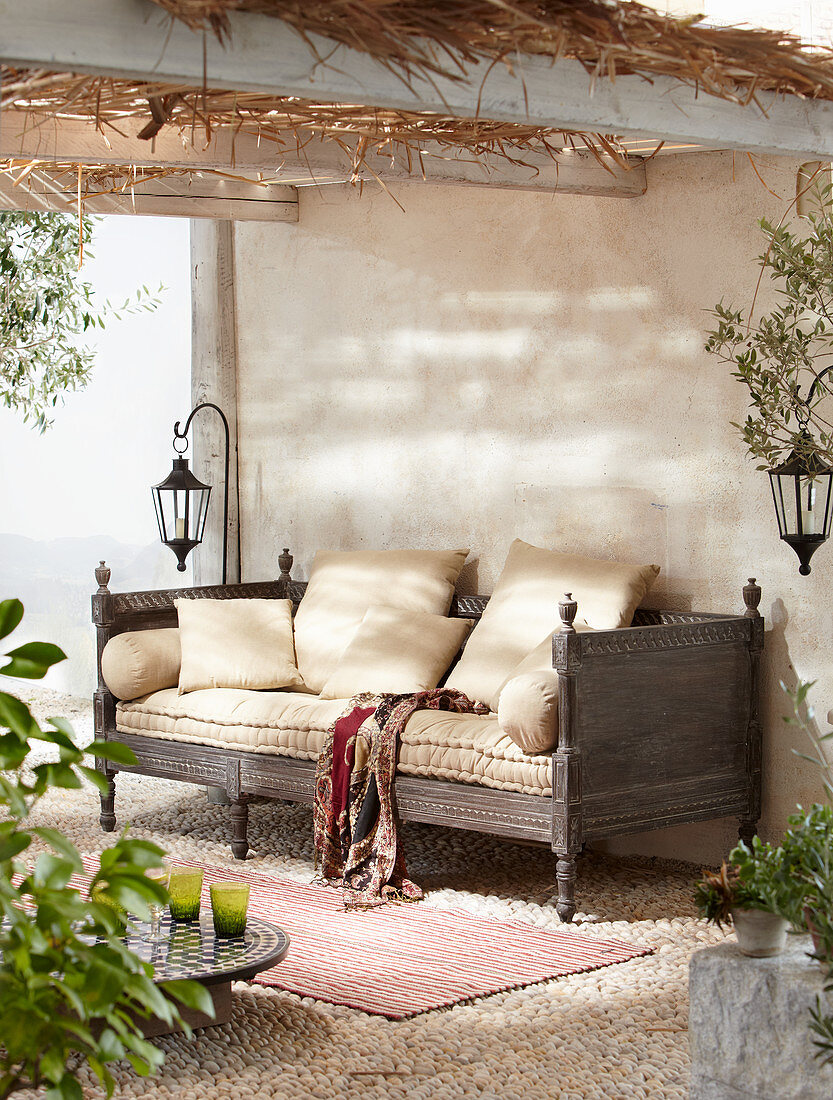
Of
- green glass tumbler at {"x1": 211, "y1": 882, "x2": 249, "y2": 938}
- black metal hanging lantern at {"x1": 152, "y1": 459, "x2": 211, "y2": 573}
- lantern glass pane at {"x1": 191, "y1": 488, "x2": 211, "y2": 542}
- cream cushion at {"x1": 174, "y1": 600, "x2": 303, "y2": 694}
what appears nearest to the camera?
green glass tumbler at {"x1": 211, "y1": 882, "x2": 249, "y2": 938}

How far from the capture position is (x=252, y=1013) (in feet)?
11.5

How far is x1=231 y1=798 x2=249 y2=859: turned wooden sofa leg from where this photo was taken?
201 inches

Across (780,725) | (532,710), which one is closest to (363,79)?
(532,710)

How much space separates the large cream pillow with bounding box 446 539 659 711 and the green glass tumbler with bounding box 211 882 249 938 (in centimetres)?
167

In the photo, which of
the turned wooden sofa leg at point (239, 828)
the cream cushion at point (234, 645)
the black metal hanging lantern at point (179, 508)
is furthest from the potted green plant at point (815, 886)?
the black metal hanging lantern at point (179, 508)

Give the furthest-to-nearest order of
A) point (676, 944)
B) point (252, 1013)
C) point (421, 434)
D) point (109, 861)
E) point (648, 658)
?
point (421, 434) < point (648, 658) < point (676, 944) < point (252, 1013) < point (109, 861)

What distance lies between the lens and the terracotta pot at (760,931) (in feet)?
7.46

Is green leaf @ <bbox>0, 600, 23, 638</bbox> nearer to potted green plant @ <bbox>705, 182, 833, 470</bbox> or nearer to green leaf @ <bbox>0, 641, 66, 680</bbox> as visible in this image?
green leaf @ <bbox>0, 641, 66, 680</bbox>

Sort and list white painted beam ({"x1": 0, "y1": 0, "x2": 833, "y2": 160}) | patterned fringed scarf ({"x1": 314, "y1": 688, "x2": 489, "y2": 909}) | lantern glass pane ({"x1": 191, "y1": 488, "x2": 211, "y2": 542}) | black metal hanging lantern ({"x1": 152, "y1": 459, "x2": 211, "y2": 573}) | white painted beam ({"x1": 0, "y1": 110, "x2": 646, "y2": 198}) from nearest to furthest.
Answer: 1. white painted beam ({"x1": 0, "y1": 0, "x2": 833, "y2": 160})
2. white painted beam ({"x1": 0, "y1": 110, "x2": 646, "y2": 198})
3. patterned fringed scarf ({"x1": 314, "y1": 688, "x2": 489, "y2": 909})
4. black metal hanging lantern ({"x1": 152, "y1": 459, "x2": 211, "y2": 573})
5. lantern glass pane ({"x1": 191, "y1": 488, "x2": 211, "y2": 542})

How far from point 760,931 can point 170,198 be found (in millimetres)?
4130

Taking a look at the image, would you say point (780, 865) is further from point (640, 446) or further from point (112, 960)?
point (640, 446)

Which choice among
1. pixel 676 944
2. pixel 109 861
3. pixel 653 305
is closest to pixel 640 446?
pixel 653 305

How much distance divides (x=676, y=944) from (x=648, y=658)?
861 millimetres

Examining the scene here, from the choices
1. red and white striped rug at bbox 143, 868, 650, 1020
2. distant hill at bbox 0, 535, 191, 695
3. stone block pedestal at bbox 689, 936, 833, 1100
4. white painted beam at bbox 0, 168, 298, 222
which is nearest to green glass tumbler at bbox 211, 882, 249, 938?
red and white striped rug at bbox 143, 868, 650, 1020
